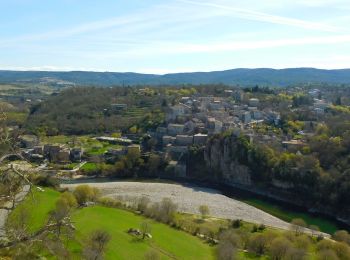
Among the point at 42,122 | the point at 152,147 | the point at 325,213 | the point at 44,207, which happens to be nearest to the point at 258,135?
the point at 152,147

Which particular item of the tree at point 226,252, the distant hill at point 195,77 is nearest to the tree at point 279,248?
the tree at point 226,252

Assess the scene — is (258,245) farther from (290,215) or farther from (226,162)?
(226,162)

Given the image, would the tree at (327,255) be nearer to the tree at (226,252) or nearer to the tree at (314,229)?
the tree at (226,252)

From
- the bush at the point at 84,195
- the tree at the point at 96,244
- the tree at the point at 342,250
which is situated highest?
the tree at the point at 96,244

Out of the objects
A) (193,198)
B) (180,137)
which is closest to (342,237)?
(193,198)

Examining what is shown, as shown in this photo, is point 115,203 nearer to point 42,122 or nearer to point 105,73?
point 42,122

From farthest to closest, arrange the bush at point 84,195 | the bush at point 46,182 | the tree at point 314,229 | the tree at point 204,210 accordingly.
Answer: the bush at point 46,182, the bush at point 84,195, the tree at point 204,210, the tree at point 314,229

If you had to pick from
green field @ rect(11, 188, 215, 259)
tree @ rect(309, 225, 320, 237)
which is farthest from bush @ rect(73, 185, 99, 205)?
tree @ rect(309, 225, 320, 237)
